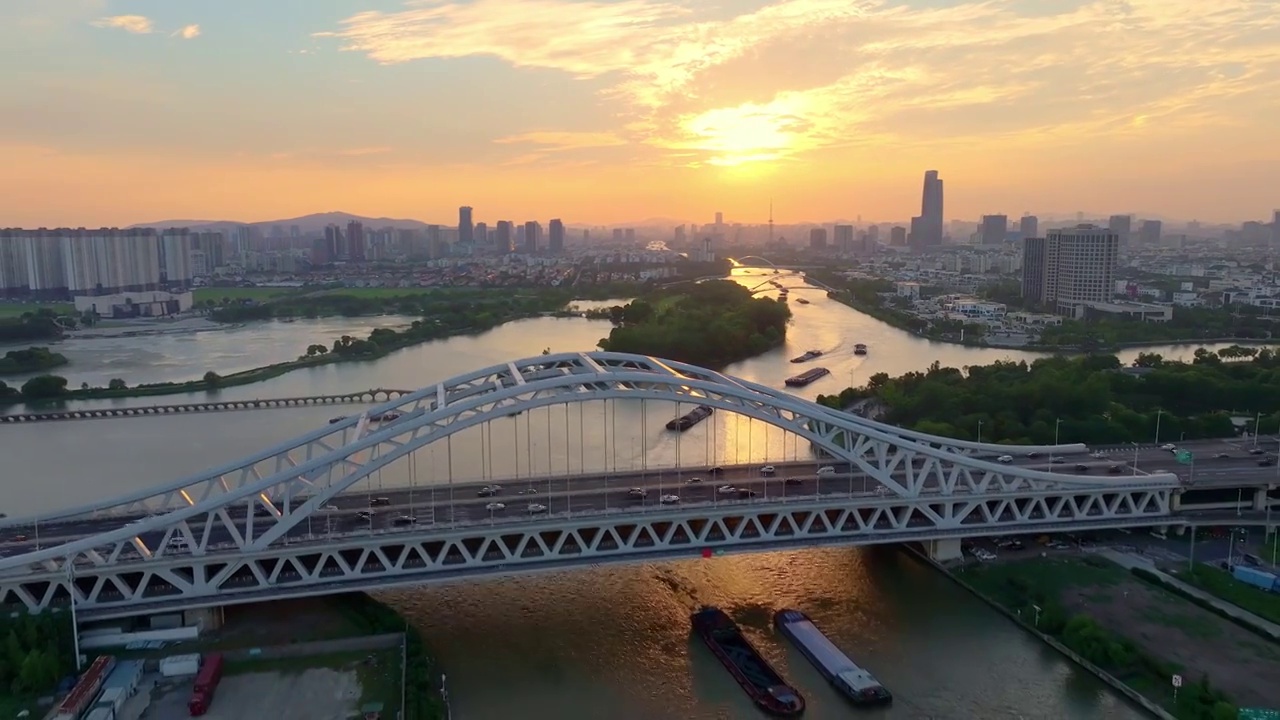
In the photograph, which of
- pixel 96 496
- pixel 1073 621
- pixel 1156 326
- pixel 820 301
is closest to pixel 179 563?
pixel 96 496

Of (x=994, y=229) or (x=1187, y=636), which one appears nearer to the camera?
(x=1187, y=636)

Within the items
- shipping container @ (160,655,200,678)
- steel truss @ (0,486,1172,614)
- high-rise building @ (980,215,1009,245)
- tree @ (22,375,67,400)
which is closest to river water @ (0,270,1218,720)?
steel truss @ (0,486,1172,614)

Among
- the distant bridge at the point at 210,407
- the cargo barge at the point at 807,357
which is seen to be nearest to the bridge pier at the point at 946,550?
the distant bridge at the point at 210,407

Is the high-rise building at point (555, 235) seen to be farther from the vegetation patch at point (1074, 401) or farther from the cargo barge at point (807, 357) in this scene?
Answer: the vegetation patch at point (1074, 401)

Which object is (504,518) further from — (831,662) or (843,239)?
(843,239)

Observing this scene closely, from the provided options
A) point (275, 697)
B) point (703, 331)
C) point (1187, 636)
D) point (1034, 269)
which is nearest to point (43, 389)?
point (703, 331)

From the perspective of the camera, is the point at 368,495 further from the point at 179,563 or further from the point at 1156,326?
the point at 1156,326
